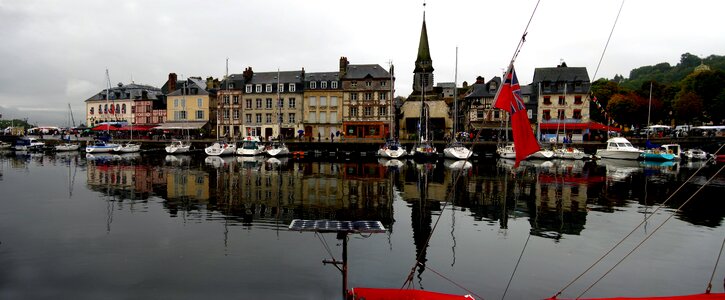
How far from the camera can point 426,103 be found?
69875 millimetres

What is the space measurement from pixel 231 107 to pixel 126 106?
74.6 feet

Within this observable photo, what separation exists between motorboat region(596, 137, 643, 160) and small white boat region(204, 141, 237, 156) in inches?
1755

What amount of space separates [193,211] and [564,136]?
54026 mm

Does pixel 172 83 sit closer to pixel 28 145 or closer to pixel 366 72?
pixel 28 145

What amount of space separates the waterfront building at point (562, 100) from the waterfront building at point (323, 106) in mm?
28969

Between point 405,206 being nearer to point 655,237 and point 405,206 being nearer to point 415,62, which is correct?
point 655,237

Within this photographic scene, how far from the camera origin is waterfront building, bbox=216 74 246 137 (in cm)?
7281

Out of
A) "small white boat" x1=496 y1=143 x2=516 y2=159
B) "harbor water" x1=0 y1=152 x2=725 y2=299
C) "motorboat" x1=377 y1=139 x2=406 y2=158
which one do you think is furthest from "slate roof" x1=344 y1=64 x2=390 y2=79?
"harbor water" x1=0 y1=152 x2=725 y2=299

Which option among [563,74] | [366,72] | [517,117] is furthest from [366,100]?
[517,117]

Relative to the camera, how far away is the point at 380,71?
2653 inches

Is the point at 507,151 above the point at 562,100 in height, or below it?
below

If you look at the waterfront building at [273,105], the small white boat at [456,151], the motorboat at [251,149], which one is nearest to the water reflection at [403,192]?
the small white boat at [456,151]

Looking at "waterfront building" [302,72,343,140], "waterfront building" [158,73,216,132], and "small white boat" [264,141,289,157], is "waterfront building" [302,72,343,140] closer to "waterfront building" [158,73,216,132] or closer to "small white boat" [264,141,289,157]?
"small white boat" [264,141,289,157]

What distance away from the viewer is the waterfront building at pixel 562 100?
66188mm
